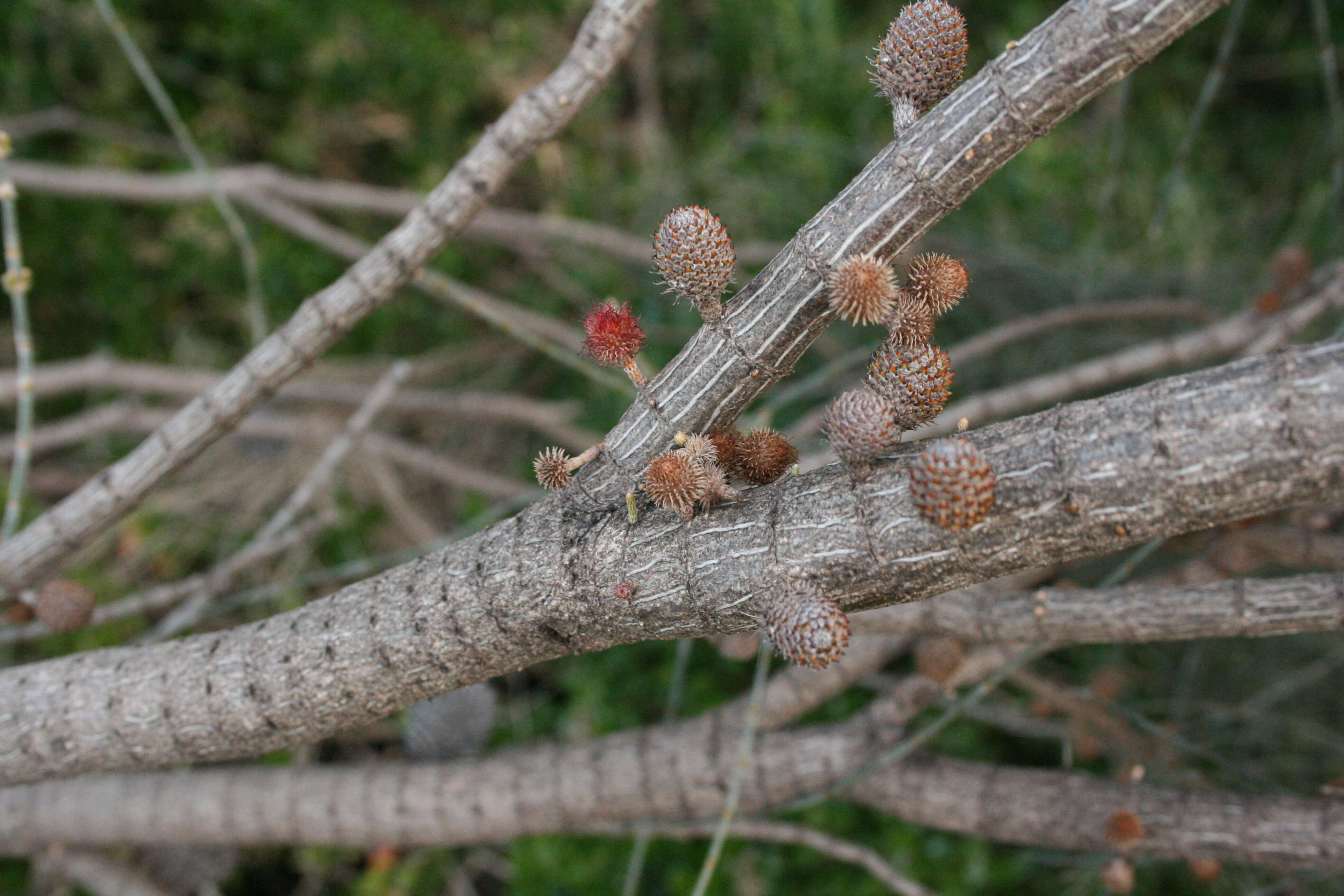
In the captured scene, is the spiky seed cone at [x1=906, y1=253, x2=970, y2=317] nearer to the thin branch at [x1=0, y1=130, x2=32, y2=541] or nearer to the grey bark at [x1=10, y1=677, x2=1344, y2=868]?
the grey bark at [x1=10, y1=677, x2=1344, y2=868]

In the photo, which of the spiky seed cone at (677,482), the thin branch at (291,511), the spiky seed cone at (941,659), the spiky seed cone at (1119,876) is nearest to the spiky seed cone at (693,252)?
the spiky seed cone at (677,482)

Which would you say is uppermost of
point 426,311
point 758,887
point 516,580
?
point 426,311

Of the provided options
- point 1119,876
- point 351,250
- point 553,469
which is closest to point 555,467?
point 553,469

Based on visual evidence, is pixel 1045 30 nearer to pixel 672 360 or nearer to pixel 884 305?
pixel 884 305

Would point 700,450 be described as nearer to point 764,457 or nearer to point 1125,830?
point 764,457

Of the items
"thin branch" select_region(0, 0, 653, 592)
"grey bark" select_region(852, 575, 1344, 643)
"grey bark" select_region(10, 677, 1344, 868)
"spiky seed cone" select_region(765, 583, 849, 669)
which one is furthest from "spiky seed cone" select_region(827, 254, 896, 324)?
"grey bark" select_region(10, 677, 1344, 868)

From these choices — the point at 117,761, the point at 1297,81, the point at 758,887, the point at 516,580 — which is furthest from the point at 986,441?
the point at 1297,81
